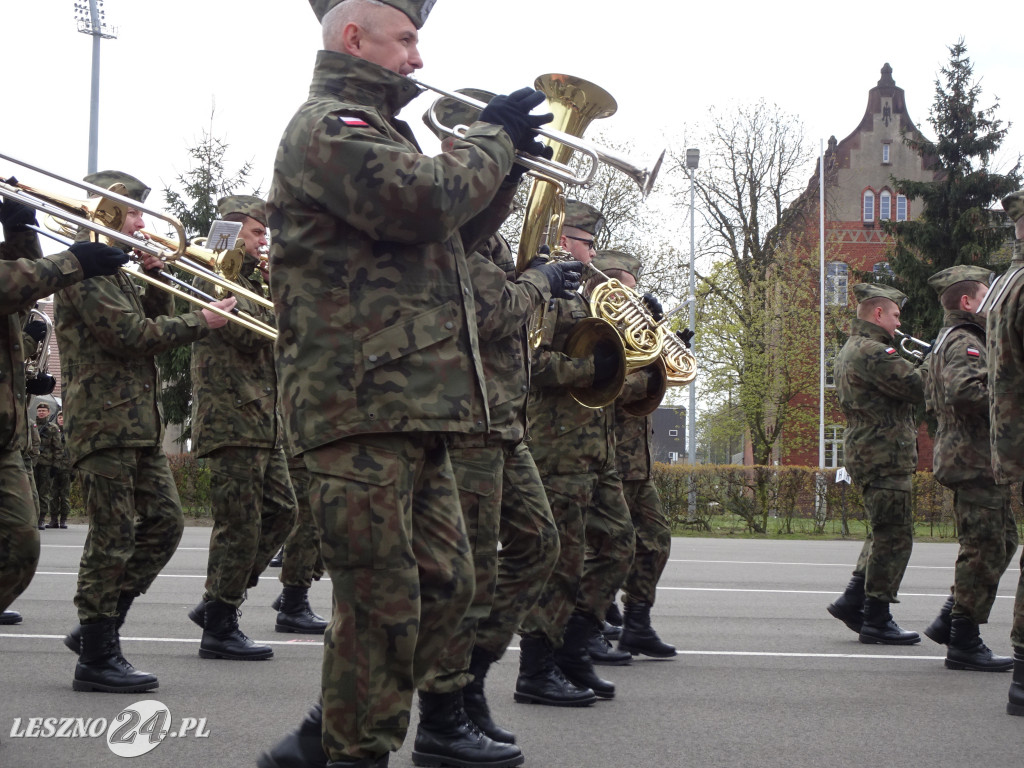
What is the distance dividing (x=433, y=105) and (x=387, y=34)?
0.87 metres

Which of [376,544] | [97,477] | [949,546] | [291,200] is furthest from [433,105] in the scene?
[949,546]

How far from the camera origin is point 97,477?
242 inches

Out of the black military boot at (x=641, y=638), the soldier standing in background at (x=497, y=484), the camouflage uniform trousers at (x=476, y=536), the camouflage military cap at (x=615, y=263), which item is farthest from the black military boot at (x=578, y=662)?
the camouflage military cap at (x=615, y=263)

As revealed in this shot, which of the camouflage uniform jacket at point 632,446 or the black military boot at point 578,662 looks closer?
A: the black military boot at point 578,662

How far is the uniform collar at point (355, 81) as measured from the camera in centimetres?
375

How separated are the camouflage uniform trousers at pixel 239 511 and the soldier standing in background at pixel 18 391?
79.2 inches

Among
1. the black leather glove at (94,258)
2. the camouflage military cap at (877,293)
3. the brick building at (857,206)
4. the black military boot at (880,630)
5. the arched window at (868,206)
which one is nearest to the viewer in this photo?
the black leather glove at (94,258)

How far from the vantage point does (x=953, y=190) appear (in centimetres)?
3616

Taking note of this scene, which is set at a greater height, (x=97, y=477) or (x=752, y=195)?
(x=752, y=195)

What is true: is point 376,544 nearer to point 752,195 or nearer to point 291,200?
point 291,200

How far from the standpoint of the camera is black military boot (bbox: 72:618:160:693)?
5.94 m

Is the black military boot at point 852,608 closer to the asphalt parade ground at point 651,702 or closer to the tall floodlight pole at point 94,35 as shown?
the asphalt parade ground at point 651,702

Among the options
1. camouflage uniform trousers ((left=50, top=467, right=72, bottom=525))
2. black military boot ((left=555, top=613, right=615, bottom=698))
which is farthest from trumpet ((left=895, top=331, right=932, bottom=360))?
camouflage uniform trousers ((left=50, top=467, right=72, bottom=525))

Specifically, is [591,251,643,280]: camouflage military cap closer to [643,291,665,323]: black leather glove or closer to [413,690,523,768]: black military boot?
[643,291,665,323]: black leather glove
